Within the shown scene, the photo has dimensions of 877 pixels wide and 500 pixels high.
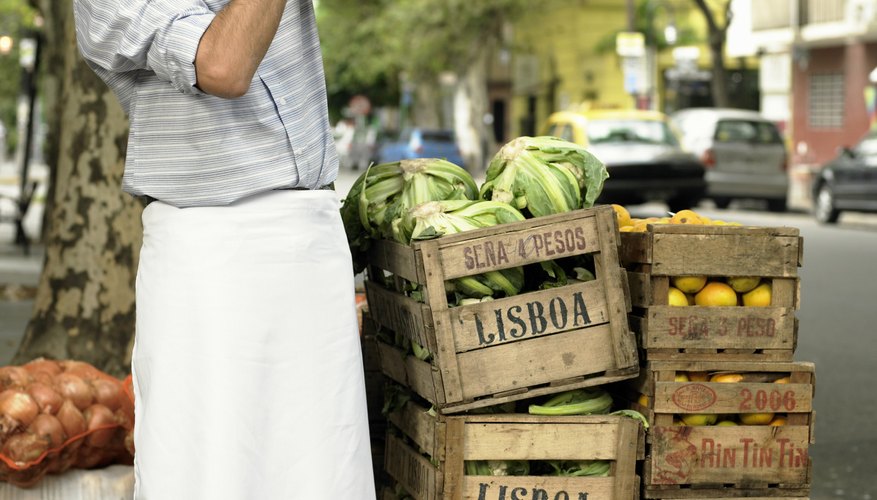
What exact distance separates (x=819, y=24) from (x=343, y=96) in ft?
116

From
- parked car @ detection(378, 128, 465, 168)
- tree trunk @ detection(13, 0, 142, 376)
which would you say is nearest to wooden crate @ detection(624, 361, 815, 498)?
tree trunk @ detection(13, 0, 142, 376)

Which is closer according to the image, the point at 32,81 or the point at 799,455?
the point at 799,455

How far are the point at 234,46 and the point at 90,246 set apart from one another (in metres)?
4.11

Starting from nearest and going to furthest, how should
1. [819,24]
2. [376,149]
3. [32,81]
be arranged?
[32,81], [819,24], [376,149]

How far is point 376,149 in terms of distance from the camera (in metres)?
51.1

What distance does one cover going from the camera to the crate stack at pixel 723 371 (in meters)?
3.84

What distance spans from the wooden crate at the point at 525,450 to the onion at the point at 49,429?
1.19 meters

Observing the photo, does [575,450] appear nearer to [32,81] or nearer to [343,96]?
[32,81]

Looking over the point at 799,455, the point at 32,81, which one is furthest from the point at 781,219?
the point at 799,455

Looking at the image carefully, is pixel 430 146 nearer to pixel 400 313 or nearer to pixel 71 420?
pixel 71 420

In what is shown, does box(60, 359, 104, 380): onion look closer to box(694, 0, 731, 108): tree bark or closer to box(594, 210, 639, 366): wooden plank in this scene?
box(594, 210, 639, 366): wooden plank

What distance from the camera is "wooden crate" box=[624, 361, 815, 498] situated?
150 inches

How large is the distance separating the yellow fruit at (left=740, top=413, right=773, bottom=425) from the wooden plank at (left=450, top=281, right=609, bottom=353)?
Result: 0.59 m

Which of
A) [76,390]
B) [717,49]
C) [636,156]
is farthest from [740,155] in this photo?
[76,390]
